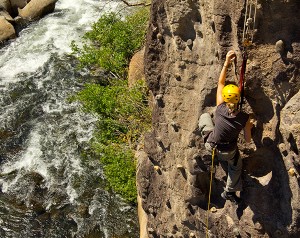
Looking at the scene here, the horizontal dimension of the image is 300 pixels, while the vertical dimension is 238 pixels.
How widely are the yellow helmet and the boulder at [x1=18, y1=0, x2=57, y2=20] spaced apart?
1732 cm

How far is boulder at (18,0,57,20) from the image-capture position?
21031mm

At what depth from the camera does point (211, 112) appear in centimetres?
672

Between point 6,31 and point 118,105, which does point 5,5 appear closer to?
point 6,31

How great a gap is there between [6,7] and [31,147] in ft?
33.1

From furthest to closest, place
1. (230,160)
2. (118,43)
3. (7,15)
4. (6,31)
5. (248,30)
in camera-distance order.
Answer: (7,15) < (6,31) < (118,43) < (230,160) < (248,30)

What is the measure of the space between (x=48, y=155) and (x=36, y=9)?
33.0ft

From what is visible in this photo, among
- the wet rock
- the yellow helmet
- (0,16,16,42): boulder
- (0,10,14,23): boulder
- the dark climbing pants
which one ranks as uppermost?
the wet rock

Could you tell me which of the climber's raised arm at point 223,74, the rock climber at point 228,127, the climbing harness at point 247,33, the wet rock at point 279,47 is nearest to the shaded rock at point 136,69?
the rock climber at point 228,127

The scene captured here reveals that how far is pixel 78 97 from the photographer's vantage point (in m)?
14.4

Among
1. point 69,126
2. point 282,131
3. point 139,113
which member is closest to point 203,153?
point 282,131

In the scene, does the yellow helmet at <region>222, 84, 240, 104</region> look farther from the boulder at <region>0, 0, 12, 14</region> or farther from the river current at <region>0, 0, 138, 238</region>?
the boulder at <region>0, 0, 12, 14</region>

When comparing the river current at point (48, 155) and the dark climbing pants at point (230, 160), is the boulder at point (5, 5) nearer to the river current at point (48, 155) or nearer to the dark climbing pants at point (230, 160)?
the river current at point (48, 155)

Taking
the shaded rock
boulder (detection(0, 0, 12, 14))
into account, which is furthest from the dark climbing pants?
boulder (detection(0, 0, 12, 14))

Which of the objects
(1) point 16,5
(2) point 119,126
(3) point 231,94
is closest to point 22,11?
(1) point 16,5
